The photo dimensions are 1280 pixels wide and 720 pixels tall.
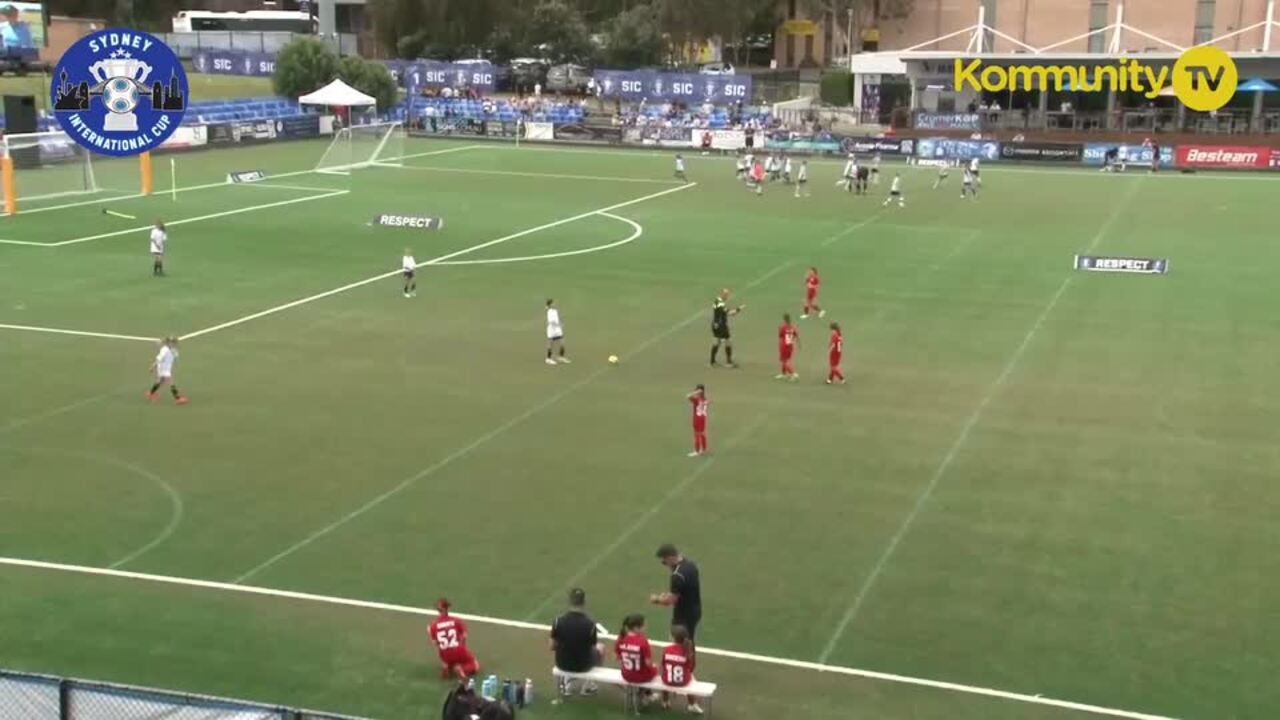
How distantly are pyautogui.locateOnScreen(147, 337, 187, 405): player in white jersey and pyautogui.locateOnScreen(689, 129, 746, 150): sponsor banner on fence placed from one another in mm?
60674

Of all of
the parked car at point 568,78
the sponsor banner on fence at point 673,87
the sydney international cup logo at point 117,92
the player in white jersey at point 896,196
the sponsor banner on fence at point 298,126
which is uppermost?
the parked car at point 568,78

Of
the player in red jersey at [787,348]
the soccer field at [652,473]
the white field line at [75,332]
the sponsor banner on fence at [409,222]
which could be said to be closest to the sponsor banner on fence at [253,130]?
the sponsor banner on fence at [409,222]

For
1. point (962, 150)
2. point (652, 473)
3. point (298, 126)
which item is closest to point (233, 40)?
point (298, 126)

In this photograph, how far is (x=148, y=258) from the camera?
138 ft

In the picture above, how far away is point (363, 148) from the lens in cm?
7275

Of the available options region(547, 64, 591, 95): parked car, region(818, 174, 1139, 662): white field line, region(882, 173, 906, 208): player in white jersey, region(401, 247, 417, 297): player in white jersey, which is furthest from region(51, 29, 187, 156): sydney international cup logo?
region(547, 64, 591, 95): parked car

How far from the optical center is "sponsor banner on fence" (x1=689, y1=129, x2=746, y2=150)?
3322 inches

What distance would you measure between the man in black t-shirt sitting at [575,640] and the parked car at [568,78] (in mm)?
99360

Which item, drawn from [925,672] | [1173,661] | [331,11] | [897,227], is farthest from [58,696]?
[331,11]

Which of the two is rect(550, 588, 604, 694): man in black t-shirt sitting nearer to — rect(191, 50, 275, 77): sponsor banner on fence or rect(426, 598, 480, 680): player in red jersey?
rect(426, 598, 480, 680): player in red jersey

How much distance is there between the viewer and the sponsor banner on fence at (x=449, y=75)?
97.4 metres

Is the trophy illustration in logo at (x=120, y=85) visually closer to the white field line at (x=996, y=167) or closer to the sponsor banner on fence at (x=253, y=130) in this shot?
the white field line at (x=996, y=167)

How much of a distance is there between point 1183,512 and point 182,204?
141ft

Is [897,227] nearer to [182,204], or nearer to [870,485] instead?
[182,204]
